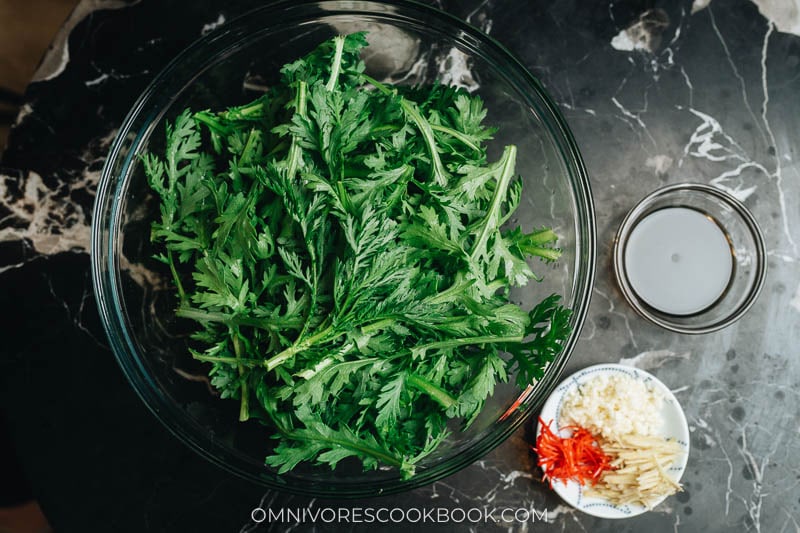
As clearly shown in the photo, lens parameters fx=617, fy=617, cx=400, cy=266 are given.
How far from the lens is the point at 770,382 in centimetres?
181

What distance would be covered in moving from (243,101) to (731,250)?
1.45m

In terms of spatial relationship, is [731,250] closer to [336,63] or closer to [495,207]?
[495,207]

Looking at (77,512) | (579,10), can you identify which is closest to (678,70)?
(579,10)

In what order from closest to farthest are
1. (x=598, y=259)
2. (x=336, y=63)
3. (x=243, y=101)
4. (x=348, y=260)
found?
1. (x=348, y=260)
2. (x=336, y=63)
3. (x=243, y=101)
4. (x=598, y=259)

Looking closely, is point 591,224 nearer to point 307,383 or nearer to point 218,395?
point 307,383

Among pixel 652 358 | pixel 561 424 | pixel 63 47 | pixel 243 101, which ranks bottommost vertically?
pixel 561 424

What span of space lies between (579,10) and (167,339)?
1453mm

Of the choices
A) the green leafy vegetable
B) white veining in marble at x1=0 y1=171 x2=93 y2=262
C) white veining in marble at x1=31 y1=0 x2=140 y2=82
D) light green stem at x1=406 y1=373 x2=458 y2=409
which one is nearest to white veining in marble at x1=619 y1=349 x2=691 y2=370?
the green leafy vegetable

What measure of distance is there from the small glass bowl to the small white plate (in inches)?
6.6

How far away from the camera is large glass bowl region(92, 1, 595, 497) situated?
1.54 metres

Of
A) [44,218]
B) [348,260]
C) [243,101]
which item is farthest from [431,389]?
[44,218]

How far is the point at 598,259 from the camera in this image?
176 cm

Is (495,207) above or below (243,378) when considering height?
above

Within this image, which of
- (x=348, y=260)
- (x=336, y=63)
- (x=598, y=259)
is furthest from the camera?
(x=598, y=259)
